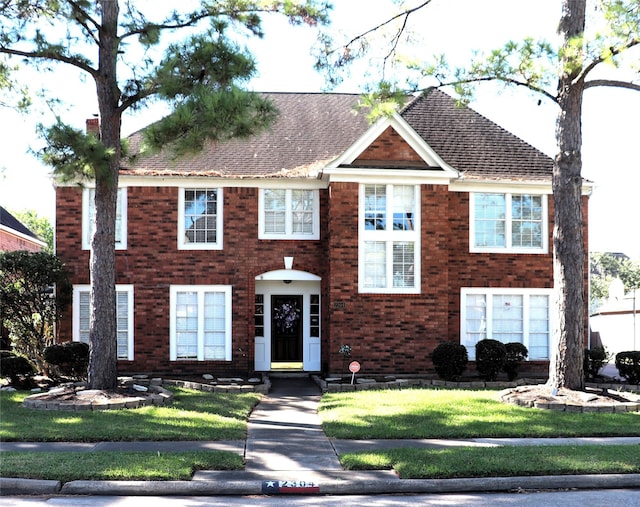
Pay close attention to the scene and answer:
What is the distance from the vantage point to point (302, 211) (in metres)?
18.8

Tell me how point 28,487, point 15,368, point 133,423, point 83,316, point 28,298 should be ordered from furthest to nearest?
point 83,316 → point 28,298 → point 15,368 → point 133,423 → point 28,487

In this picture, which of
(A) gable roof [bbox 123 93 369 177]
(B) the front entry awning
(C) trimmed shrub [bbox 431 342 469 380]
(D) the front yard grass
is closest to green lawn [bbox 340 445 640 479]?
(D) the front yard grass

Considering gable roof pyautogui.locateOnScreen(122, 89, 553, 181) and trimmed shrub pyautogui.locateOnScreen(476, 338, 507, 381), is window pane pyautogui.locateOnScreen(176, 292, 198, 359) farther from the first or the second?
trimmed shrub pyautogui.locateOnScreen(476, 338, 507, 381)

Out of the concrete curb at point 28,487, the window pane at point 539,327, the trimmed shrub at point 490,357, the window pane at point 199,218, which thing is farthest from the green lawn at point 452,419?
the window pane at point 199,218

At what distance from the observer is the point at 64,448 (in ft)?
30.2

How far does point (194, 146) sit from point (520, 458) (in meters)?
7.20

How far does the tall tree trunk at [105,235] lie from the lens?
13.2 m

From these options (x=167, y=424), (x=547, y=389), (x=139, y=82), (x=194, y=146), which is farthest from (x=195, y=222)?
(x=547, y=389)

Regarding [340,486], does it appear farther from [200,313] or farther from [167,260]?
[167,260]

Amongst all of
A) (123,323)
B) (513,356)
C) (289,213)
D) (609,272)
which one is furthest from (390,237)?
(609,272)

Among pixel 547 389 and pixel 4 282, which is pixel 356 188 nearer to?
pixel 547 389

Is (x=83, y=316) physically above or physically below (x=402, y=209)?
below

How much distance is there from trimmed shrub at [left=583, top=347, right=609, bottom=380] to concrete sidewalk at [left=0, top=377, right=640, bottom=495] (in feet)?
25.6

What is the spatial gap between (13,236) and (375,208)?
2298 centimetres
